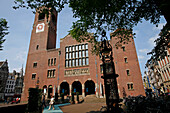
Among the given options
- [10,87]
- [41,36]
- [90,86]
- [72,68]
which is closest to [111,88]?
[72,68]

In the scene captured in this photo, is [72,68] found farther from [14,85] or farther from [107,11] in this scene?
[14,85]

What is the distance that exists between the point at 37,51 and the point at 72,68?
522 inches

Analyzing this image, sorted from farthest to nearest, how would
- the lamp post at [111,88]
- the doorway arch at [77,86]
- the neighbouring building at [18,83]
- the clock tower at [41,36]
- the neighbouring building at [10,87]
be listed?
the neighbouring building at [18,83] → the neighbouring building at [10,87] → the clock tower at [41,36] → the doorway arch at [77,86] → the lamp post at [111,88]

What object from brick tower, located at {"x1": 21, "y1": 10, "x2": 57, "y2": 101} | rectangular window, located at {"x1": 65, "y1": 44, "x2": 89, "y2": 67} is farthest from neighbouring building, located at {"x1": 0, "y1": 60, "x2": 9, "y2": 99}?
rectangular window, located at {"x1": 65, "y1": 44, "x2": 89, "y2": 67}

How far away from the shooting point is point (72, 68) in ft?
87.2

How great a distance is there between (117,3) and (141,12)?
2109 mm

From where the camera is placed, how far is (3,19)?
45.0ft

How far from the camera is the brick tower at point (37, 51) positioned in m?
28.9

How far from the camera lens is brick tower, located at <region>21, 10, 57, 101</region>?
28.9 metres

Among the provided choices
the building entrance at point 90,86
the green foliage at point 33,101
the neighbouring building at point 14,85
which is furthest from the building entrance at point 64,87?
the neighbouring building at point 14,85

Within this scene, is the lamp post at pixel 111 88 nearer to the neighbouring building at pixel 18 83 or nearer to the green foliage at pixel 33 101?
the green foliage at pixel 33 101

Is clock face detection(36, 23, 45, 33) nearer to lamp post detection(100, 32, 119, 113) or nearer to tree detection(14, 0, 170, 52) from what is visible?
tree detection(14, 0, 170, 52)

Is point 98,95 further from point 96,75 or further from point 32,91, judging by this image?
point 32,91

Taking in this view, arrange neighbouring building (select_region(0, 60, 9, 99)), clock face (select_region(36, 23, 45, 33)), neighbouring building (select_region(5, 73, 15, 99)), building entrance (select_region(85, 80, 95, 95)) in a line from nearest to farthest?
building entrance (select_region(85, 80, 95, 95)) < clock face (select_region(36, 23, 45, 33)) < neighbouring building (select_region(0, 60, 9, 99)) < neighbouring building (select_region(5, 73, 15, 99))
